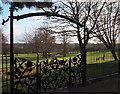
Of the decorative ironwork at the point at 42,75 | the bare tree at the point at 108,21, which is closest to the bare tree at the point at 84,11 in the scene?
the bare tree at the point at 108,21

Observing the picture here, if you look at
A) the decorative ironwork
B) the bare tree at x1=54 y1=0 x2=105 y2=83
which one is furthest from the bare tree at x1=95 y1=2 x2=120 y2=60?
the decorative ironwork

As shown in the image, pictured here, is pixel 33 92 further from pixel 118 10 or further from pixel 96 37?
pixel 118 10

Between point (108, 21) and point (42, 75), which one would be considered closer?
point (42, 75)

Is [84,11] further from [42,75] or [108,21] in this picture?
[42,75]

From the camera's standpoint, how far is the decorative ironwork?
2990 millimetres

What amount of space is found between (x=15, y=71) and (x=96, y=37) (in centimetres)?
661

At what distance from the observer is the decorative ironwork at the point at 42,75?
2990 millimetres

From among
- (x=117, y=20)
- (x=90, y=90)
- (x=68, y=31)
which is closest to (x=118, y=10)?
(x=117, y=20)

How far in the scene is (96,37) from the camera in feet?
28.1

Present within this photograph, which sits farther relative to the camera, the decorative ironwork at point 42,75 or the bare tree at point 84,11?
the bare tree at point 84,11

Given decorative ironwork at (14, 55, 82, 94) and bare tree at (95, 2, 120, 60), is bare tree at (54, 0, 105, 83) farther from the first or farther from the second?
decorative ironwork at (14, 55, 82, 94)

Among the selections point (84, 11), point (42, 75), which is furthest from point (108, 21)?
point (42, 75)

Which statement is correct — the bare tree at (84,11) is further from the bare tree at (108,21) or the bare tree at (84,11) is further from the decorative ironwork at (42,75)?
the decorative ironwork at (42,75)

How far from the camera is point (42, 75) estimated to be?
3260 millimetres
